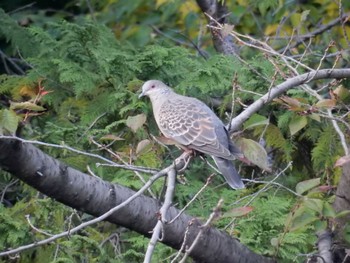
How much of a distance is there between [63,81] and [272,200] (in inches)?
50.0

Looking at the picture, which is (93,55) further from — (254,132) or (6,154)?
(6,154)

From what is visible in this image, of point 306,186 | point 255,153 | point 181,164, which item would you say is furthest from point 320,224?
point 181,164

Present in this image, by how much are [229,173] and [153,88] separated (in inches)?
31.7

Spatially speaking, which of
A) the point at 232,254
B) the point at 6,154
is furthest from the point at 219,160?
the point at 6,154

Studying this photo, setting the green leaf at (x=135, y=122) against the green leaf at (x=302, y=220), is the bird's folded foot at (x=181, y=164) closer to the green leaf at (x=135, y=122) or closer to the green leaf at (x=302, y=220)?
the green leaf at (x=135, y=122)

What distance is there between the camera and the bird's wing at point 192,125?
196 inches

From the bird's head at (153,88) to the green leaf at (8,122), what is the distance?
179 centimetres

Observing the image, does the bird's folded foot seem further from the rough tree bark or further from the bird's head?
the bird's head

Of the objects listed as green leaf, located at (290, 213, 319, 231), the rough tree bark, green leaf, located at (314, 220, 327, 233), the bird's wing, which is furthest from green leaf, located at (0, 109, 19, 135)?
the bird's wing

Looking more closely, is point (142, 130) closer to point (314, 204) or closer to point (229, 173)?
point (229, 173)

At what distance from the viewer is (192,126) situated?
5344 millimetres

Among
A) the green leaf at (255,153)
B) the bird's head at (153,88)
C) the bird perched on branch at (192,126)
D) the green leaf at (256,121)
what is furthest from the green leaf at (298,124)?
the bird's head at (153,88)

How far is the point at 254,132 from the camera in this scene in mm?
5254

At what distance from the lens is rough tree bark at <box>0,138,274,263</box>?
3.67 metres
